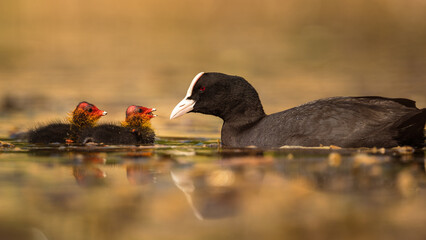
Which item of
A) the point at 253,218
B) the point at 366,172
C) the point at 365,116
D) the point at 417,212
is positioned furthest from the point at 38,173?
the point at 365,116

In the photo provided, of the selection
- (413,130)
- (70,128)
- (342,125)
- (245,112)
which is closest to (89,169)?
(245,112)

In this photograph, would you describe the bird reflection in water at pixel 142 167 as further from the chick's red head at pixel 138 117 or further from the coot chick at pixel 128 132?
the chick's red head at pixel 138 117

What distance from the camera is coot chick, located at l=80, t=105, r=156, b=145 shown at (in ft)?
29.3

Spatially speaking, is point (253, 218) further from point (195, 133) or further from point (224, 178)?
point (195, 133)

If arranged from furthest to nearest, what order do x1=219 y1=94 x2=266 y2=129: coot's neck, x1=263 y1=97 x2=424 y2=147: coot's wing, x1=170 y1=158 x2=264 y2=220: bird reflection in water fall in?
x1=219 y1=94 x2=266 y2=129: coot's neck → x1=263 y1=97 x2=424 y2=147: coot's wing → x1=170 y1=158 x2=264 y2=220: bird reflection in water

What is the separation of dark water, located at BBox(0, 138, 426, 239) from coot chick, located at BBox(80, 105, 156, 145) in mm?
1328

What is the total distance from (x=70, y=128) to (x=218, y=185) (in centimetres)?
473

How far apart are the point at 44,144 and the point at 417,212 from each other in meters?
6.22

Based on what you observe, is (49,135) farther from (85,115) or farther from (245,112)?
(245,112)

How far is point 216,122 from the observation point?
12.2 meters

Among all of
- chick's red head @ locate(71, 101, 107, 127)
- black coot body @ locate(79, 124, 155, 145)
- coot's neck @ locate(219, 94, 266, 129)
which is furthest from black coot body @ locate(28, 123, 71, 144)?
coot's neck @ locate(219, 94, 266, 129)

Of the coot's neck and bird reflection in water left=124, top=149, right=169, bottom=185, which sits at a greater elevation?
the coot's neck

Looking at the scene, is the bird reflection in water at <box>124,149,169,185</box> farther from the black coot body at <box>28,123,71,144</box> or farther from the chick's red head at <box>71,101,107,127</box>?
the chick's red head at <box>71,101,107,127</box>

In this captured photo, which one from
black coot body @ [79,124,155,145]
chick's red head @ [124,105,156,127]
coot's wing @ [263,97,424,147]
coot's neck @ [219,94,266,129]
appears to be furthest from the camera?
chick's red head @ [124,105,156,127]
